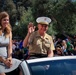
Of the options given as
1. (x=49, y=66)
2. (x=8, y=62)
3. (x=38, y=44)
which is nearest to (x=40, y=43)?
(x=38, y=44)

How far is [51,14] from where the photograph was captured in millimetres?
36812

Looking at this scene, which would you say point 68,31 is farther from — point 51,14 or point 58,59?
point 58,59

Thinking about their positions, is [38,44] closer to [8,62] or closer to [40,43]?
[40,43]

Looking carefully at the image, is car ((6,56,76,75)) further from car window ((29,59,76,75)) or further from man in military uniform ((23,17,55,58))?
man in military uniform ((23,17,55,58))

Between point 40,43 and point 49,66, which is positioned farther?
point 40,43

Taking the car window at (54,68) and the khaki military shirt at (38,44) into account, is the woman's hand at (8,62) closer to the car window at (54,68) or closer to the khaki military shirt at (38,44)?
the car window at (54,68)

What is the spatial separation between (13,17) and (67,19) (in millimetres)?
27430

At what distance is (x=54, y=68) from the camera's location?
450 centimetres

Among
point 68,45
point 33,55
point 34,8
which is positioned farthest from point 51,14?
point 33,55

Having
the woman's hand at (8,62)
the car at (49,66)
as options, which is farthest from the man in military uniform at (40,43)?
the car at (49,66)

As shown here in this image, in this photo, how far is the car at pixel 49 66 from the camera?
441 cm

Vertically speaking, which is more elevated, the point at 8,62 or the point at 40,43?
the point at 40,43

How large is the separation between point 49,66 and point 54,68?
80 millimetres

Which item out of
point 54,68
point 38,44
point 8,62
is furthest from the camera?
point 38,44
